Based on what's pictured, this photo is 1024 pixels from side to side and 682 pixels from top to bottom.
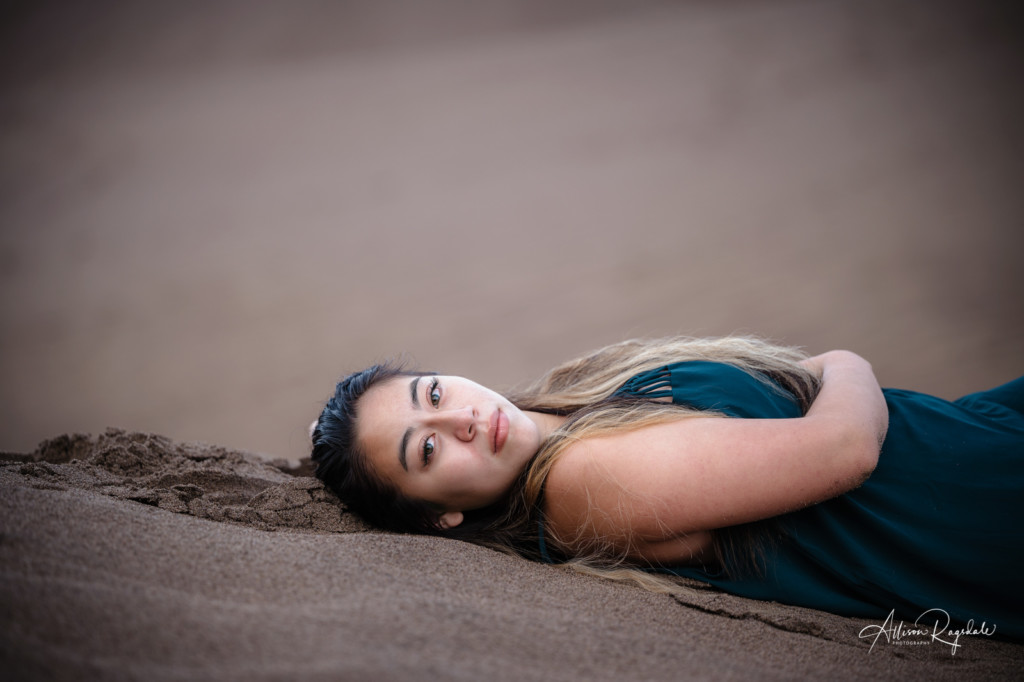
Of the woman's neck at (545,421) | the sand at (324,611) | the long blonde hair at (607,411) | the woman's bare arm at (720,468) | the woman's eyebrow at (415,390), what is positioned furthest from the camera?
the woman's neck at (545,421)

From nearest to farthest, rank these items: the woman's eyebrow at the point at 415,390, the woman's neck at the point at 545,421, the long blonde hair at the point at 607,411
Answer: the long blonde hair at the point at 607,411 → the woman's eyebrow at the point at 415,390 → the woman's neck at the point at 545,421

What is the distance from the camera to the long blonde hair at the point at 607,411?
1381 mm

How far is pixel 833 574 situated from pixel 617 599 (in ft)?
1.44

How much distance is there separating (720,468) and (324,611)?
2.21 ft

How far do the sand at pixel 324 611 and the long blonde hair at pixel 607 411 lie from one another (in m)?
0.09

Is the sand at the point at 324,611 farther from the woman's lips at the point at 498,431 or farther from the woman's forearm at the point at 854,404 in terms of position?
the woman's forearm at the point at 854,404

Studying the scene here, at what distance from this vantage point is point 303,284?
15.1ft

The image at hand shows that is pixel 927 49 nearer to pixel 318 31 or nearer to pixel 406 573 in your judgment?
pixel 318 31

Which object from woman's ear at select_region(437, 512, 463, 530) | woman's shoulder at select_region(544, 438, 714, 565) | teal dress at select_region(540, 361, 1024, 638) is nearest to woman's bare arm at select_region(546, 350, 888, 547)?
woman's shoulder at select_region(544, 438, 714, 565)

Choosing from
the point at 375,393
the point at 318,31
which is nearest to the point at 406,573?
the point at 375,393

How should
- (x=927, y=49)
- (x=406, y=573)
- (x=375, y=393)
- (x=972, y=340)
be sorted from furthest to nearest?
1. (x=927, y=49)
2. (x=972, y=340)
3. (x=375, y=393)
4. (x=406, y=573)

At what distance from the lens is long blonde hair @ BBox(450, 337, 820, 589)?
4.53 ft

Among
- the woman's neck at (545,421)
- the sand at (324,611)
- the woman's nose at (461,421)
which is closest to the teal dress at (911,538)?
the sand at (324,611)

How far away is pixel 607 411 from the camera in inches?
57.6
